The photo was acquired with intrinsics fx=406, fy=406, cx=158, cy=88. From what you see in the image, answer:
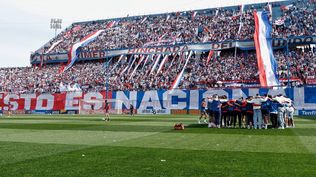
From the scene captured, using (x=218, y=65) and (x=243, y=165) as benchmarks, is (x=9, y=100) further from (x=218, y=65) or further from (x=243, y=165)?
(x=243, y=165)

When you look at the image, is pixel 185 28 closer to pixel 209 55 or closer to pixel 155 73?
pixel 209 55

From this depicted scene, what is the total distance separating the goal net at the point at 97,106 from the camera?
50.3m

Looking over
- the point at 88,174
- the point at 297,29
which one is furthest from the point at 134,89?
the point at 88,174

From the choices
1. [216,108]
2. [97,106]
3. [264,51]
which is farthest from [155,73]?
[216,108]

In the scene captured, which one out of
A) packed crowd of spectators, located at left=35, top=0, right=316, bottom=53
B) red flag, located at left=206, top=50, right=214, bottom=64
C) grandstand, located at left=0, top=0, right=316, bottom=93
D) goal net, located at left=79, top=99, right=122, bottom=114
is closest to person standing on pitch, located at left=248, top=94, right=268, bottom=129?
grandstand, located at left=0, top=0, right=316, bottom=93

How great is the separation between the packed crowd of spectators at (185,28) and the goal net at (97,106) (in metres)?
14.8

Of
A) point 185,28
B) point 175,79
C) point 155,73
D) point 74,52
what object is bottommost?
point 175,79

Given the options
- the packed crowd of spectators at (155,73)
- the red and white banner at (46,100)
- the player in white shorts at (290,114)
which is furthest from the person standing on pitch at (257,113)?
the red and white banner at (46,100)

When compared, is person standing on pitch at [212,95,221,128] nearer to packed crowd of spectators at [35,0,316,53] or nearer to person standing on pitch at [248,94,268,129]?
person standing on pitch at [248,94,268,129]

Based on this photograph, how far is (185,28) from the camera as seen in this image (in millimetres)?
64562

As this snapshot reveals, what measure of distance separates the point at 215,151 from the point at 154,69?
46265 mm

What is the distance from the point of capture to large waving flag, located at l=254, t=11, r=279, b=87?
4620 centimetres

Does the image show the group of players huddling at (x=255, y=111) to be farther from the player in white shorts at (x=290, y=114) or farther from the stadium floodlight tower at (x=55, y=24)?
the stadium floodlight tower at (x=55, y=24)

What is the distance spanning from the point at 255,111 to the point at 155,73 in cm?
3542
